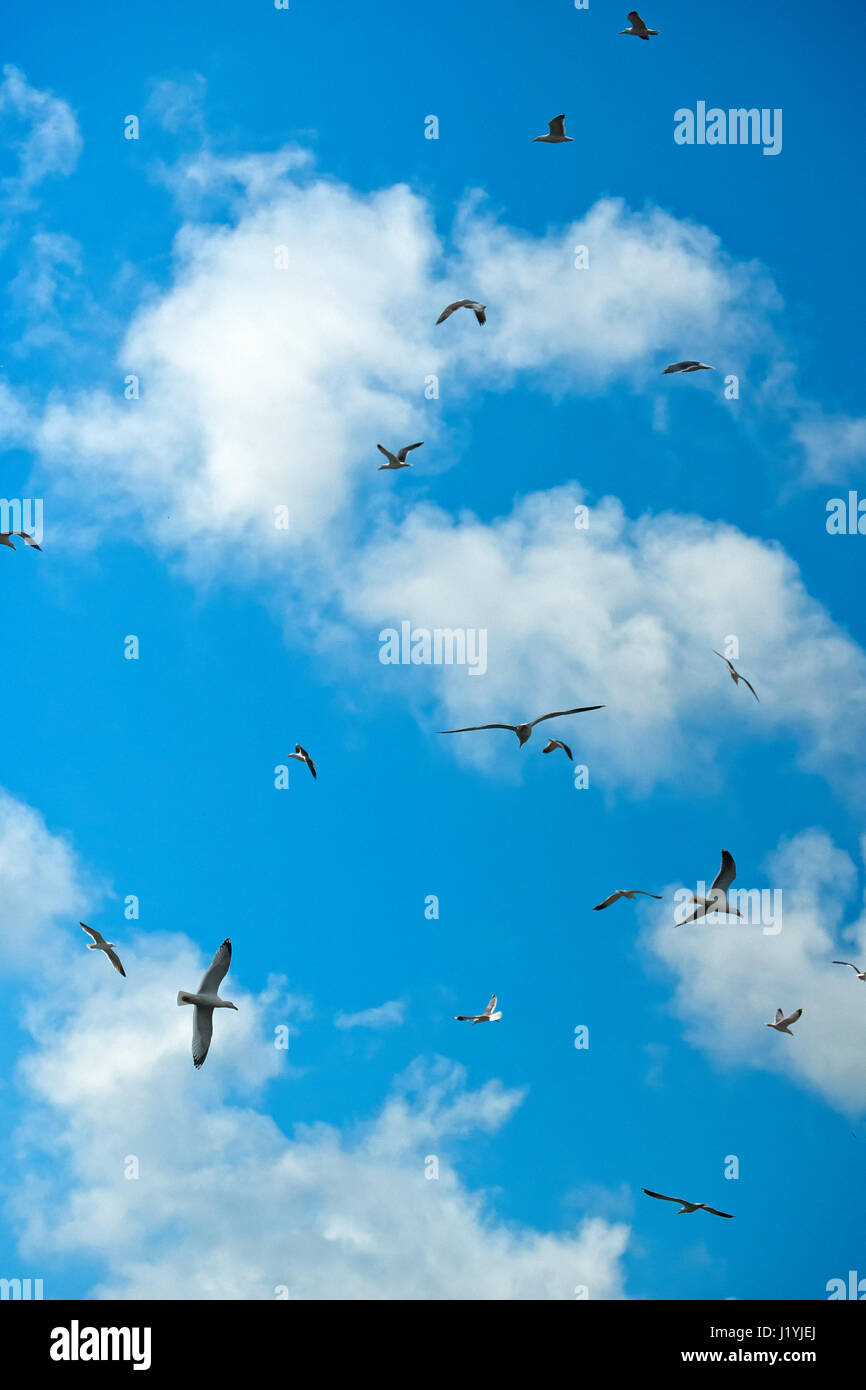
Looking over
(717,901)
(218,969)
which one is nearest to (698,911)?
(717,901)

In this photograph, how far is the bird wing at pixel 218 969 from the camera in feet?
125

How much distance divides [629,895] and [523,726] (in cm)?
759

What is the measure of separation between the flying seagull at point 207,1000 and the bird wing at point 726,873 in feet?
55.2

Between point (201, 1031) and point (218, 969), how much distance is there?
1.90 metres

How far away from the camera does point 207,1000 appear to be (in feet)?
126

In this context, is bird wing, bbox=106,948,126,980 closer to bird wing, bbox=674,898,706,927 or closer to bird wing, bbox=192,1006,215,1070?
bird wing, bbox=192,1006,215,1070

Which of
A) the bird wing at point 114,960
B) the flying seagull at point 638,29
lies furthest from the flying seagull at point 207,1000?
the flying seagull at point 638,29

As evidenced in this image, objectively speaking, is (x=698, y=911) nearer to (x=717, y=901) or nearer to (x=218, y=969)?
(x=717, y=901)

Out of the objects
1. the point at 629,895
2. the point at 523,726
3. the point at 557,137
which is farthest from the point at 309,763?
the point at 557,137

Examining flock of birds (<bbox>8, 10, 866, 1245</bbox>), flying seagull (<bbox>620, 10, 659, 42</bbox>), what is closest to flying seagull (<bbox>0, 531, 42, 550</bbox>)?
flock of birds (<bbox>8, 10, 866, 1245</bbox>)

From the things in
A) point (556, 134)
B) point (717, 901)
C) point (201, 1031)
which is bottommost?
point (201, 1031)
